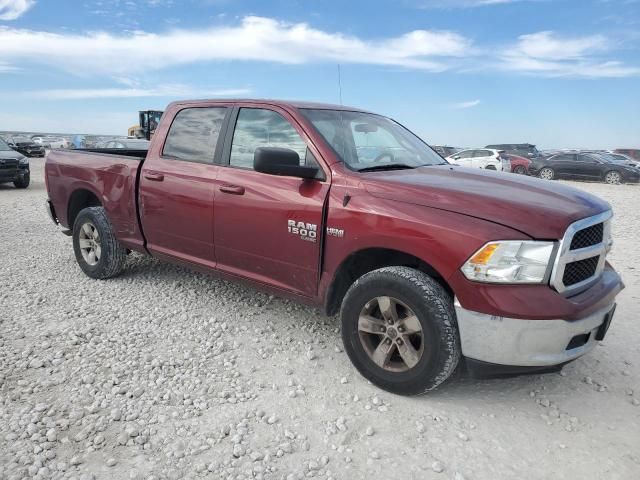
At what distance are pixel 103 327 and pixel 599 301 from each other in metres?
3.57

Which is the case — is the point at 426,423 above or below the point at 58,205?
below

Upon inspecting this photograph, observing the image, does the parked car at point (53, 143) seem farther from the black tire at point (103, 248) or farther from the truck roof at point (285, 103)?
the truck roof at point (285, 103)

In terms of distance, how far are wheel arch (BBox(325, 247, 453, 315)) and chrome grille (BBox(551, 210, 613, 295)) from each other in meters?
0.61

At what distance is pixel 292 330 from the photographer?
402 cm

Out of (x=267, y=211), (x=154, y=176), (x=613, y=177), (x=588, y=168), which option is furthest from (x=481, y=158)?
(x=267, y=211)

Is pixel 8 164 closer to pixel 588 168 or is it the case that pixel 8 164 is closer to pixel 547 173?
pixel 547 173

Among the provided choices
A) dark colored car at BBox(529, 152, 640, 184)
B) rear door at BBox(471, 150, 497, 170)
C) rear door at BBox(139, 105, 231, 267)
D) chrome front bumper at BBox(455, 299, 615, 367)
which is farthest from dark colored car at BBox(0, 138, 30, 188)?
dark colored car at BBox(529, 152, 640, 184)

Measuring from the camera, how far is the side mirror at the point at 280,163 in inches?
122

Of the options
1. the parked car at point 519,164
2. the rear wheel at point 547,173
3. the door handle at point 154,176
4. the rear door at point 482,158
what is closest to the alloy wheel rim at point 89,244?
the door handle at point 154,176

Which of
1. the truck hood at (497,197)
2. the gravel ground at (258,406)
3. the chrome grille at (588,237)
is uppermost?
the truck hood at (497,197)

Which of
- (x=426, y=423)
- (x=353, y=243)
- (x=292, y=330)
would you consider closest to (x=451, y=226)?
(x=353, y=243)

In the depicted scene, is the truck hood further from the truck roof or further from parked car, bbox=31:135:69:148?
parked car, bbox=31:135:69:148

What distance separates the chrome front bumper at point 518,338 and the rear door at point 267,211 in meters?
1.11

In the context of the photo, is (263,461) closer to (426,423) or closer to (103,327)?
(426,423)
